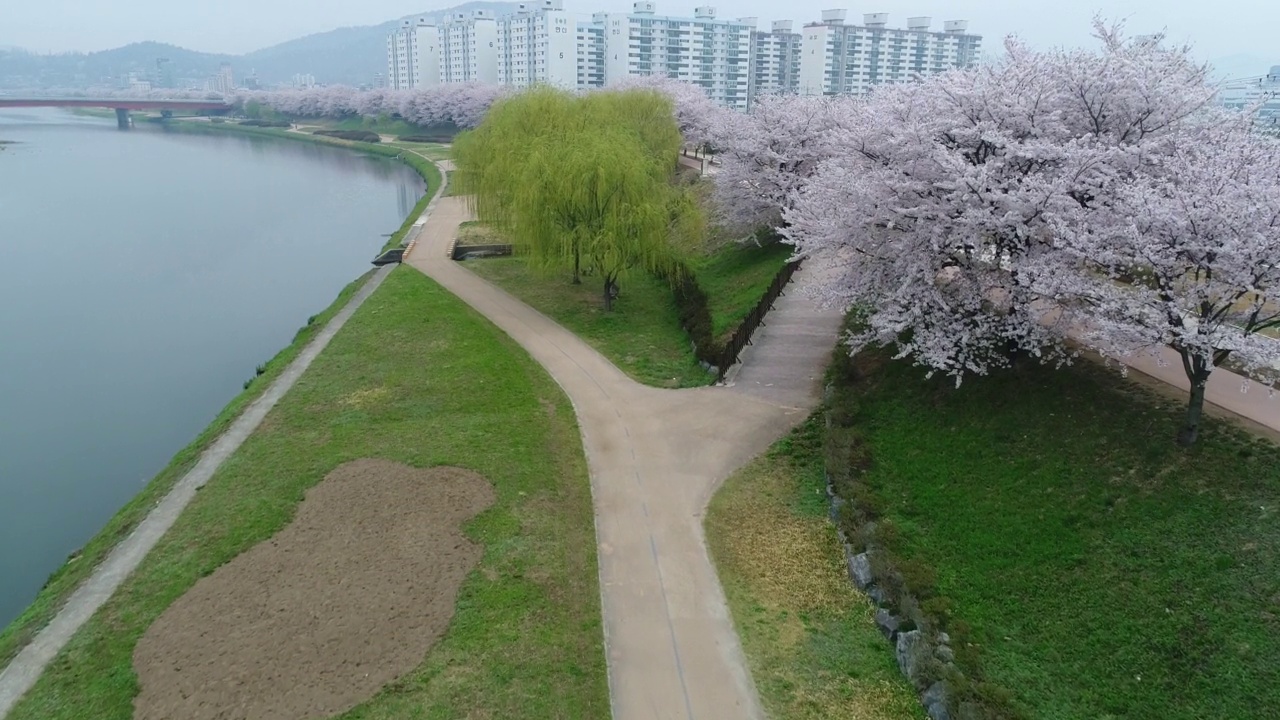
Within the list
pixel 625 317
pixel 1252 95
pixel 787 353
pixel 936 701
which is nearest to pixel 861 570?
pixel 936 701

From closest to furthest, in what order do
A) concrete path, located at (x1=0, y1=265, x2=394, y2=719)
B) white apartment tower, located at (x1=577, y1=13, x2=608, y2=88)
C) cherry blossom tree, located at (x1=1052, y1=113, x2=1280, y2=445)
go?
cherry blossom tree, located at (x1=1052, y1=113, x2=1280, y2=445), concrete path, located at (x1=0, y1=265, x2=394, y2=719), white apartment tower, located at (x1=577, y1=13, x2=608, y2=88)

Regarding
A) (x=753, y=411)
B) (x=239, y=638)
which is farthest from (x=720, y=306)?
(x=239, y=638)

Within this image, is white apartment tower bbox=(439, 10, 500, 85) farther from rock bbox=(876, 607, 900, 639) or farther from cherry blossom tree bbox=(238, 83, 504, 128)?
rock bbox=(876, 607, 900, 639)

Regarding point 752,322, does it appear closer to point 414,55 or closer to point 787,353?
point 787,353

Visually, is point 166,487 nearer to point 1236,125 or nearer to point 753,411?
point 753,411

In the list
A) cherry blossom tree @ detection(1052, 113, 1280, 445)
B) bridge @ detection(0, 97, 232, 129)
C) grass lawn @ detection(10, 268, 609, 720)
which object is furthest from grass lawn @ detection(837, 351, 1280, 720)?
bridge @ detection(0, 97, 232, 129)

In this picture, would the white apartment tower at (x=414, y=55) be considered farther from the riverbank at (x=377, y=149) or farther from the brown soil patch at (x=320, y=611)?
the brown soil patch at (x=320, y=611)

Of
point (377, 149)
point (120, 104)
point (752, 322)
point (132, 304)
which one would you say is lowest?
point (132, 304)
